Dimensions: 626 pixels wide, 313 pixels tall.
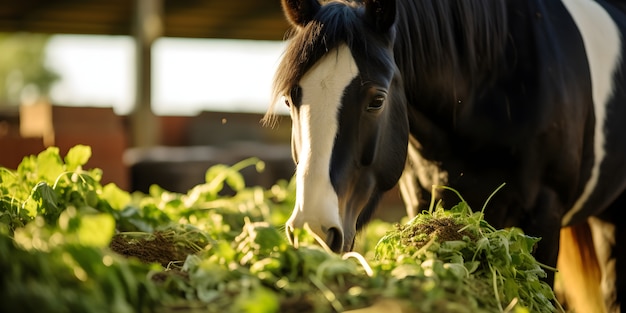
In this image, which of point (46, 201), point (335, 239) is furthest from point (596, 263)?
point (46, 201)

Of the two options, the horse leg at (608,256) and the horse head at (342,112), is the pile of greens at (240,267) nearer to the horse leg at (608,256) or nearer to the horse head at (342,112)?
the horse head at (342,112)

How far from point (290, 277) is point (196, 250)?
97cm

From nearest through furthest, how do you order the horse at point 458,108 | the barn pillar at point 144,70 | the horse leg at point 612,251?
the horse at point 458,108 → the horse leg at point 612,251 → the barn pillar at point 144,70

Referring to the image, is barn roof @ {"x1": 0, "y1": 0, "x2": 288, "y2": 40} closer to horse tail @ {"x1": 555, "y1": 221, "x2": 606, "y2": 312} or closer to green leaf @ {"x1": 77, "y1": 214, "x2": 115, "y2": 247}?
horse tail @ {"x1": 555, "y1": 221, "x2": 606, "y2": 312}

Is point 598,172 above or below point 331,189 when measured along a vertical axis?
below

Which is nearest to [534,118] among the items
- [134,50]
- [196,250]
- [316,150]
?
[316,150]

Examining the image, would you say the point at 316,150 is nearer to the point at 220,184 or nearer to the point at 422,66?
the point at 422,66

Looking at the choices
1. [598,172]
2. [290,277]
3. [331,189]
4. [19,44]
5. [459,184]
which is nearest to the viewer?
[290,277]

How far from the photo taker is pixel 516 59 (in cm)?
317

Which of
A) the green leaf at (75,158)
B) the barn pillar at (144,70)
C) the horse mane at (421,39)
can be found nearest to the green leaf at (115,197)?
the green leaf at (75,158)

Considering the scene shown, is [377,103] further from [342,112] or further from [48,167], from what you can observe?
[48,167]

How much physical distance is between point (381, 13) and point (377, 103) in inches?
12.4

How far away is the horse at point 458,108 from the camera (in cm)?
247

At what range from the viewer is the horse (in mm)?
2473
